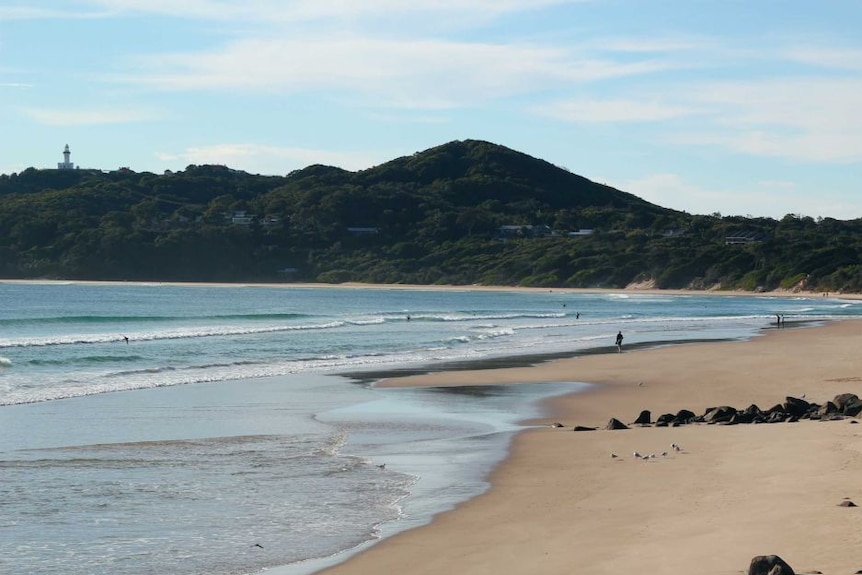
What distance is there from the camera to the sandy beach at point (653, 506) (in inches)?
406

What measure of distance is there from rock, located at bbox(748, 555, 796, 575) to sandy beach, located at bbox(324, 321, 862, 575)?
0.60 metres

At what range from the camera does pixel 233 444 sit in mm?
18297

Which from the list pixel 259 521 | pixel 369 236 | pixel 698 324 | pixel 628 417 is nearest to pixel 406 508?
pixel 259 521

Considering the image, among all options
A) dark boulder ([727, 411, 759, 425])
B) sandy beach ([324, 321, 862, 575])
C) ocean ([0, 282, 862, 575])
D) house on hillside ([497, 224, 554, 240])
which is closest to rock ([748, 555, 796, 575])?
sandy beach ([324, 321, 862, 575])

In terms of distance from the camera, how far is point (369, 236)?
178 meters

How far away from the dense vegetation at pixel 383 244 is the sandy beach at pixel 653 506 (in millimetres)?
120860

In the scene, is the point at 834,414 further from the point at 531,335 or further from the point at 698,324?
the point at 698,324

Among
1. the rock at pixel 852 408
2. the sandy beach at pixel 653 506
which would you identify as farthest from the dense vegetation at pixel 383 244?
the sandy beach at pixel 653 506

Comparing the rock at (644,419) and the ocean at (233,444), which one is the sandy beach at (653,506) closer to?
the ocean at (233,444)

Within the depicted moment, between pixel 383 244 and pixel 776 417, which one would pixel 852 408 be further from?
pixel 383 244

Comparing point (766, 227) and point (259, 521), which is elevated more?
point (766, 227)

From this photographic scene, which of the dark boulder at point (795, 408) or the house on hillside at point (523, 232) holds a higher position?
the house on hillside at point (523, 232)

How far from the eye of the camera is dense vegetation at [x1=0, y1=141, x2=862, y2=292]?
14600cm

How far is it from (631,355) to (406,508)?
2699 cm
